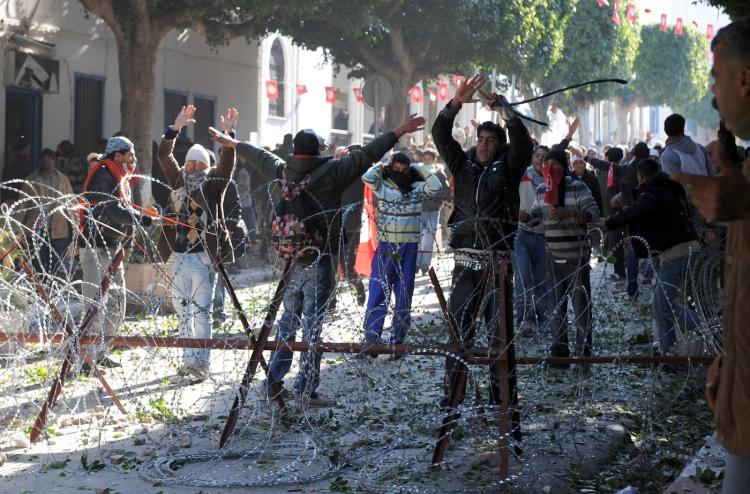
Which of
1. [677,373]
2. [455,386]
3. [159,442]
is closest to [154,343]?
[159,442]

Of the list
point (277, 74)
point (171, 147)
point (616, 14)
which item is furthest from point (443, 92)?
point (171, 147)

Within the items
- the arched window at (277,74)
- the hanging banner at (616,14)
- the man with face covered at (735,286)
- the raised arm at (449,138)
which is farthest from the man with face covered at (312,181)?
the hanging banner at (616,14)

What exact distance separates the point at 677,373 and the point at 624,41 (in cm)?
4582

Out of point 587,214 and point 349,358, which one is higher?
point 587,214

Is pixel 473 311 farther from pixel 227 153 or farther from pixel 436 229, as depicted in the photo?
pixel 227 153

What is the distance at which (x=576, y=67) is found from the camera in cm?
4778

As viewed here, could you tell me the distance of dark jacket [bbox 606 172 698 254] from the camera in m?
9.47

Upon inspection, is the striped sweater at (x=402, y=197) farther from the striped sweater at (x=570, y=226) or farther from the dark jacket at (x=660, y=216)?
the dark jacket at (x=660, y=216)

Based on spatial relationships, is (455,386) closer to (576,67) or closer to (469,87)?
(469,87)

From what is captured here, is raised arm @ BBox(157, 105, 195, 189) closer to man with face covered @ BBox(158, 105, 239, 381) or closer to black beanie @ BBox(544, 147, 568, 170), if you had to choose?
man with face covered @ BBox(158, 105, 239, 381)

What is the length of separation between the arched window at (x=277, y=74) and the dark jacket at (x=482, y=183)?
24.9 m

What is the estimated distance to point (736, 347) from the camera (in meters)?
3.24

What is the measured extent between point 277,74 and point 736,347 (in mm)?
29932

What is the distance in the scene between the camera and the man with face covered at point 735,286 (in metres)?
3.21
